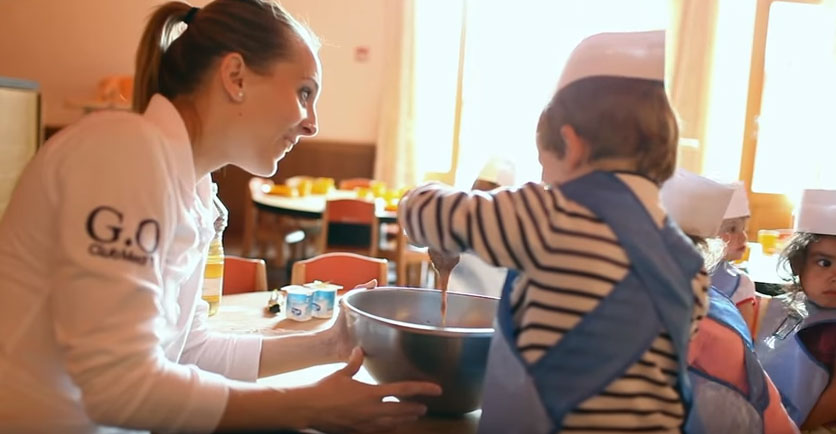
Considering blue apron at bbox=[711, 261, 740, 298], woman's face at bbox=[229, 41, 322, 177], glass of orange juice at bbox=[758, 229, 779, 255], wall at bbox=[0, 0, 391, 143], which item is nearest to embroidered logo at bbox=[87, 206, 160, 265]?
woman's face at bbox=[229, 41, 322, 177]

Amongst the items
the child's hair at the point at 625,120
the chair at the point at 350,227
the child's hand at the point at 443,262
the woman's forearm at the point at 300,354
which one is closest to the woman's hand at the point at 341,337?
the woman's forearm at the point at 300,354

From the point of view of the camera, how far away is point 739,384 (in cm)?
116

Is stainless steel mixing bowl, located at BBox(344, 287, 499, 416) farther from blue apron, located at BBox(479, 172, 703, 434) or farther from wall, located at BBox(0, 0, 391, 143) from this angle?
wall, located at BBox(0, 0, 391, 143)

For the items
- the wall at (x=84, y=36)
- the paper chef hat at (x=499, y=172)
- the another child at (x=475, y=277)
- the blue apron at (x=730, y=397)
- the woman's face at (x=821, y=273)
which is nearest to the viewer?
the blue apron at (x=730, y=397)

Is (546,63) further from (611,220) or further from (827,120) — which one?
(611,220)

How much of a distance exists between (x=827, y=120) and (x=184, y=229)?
5.95m

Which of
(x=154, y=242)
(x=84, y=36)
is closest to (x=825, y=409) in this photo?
(x=154, y=242)

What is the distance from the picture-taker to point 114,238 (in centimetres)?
84

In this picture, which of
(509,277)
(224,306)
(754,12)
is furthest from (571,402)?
(754,12)

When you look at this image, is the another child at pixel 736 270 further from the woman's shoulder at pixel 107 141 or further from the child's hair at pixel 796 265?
the woman's shoulder at pixel 107 141

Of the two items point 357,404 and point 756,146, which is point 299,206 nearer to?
point 357,404

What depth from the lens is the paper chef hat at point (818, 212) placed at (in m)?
1.73

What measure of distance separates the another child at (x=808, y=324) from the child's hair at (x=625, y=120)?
0.94 metres

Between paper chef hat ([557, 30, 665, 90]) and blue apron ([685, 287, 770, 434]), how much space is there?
47 centimetres
